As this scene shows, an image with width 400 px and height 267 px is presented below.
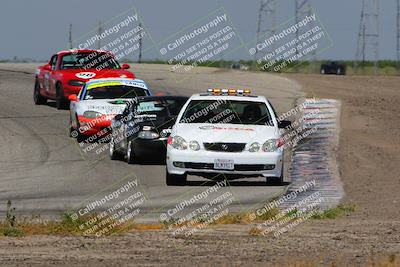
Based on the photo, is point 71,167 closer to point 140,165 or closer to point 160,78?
point 140,165

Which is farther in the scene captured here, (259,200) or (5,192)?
(5,192)

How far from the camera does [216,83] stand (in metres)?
46.2

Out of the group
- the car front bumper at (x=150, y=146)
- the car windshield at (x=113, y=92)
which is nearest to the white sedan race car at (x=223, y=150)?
the car front bumper at (x=150, y=146)

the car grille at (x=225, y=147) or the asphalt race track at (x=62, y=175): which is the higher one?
the car grille at (x=225, y=147)

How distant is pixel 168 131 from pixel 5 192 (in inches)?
162

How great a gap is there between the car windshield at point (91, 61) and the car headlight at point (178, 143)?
539 inches

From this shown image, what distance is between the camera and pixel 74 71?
32062 mm

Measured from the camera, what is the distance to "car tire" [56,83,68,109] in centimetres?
3227

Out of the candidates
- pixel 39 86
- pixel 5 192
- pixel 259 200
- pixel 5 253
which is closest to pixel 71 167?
pixel 5 192

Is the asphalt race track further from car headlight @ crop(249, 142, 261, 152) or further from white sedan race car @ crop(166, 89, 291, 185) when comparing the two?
car headlight @ crop(249, 142, 261, 152)

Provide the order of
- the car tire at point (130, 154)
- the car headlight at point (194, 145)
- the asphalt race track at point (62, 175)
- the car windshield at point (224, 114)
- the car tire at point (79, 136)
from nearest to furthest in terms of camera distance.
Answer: the asphalt race track at point (62, 175)
the car headlight at point (194, 145)
the car windshield at point (224, 114)
the car tire at point (130, 154)
the car tire at point (79, 136)

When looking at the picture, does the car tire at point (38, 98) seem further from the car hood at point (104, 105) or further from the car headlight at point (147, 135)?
the car headlight at point (147, 135)

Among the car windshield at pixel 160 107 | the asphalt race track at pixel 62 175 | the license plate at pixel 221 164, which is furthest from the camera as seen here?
the car windshield at pixel 160 107

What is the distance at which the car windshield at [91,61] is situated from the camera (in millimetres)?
32406
